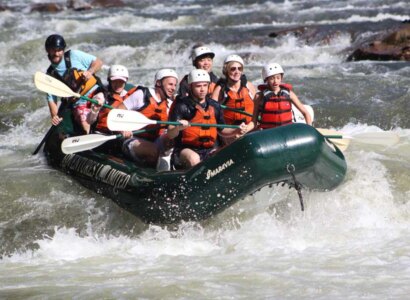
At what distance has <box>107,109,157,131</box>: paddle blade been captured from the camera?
655 cm

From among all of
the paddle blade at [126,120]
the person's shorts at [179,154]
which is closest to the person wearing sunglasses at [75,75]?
the paddle blade at [126,120]

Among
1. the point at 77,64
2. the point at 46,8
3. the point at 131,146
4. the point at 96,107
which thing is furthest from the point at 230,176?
the point at 46,8

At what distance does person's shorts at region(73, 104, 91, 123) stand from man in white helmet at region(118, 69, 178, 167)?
1.02 meters

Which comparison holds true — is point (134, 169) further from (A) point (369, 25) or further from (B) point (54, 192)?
(A) point (369, 25)

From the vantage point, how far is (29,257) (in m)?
6.19

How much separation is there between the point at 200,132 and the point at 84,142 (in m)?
1.15

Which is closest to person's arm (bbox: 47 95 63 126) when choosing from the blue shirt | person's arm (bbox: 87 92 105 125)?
the blue shirt

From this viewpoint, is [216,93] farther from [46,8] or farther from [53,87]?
[46,8]

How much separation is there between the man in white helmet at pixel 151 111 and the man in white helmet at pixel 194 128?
30 cm

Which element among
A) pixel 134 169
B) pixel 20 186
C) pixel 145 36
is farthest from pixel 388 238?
pixel 145 36

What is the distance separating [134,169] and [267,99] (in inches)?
50.0

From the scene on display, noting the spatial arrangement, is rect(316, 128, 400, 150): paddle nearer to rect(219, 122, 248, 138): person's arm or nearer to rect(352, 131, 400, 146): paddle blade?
rect(352, 131, 400, 146): paddle blade

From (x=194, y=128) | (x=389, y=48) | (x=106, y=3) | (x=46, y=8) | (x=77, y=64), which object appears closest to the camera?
(x=194, y=128)

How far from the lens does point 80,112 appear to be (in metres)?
7.91
